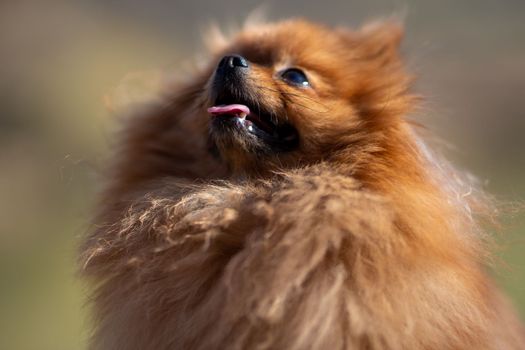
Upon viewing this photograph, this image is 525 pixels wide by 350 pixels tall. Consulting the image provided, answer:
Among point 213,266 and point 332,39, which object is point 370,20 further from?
point 213,266

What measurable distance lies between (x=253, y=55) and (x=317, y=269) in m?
1.09

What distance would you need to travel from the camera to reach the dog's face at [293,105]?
8.60ft

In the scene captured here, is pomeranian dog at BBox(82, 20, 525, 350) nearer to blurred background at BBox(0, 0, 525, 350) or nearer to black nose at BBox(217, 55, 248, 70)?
black nose at BBox(217, 55, 248, 70)

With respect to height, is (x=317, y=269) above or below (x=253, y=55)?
below

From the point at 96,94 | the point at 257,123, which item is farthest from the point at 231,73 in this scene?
the point at 96,94

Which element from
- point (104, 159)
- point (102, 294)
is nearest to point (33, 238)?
point (104, 159)

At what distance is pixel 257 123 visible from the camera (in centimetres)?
269

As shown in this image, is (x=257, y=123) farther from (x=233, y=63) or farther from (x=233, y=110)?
(x=233, y=63)

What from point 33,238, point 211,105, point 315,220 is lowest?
point 33,238

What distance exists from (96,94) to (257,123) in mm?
6141

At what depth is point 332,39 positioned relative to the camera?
9.89 feet

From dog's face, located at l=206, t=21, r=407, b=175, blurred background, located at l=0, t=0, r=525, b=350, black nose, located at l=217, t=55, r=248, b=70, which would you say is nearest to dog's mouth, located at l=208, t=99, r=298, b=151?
dog's face, located at l=206, t=21, r=407, b=175

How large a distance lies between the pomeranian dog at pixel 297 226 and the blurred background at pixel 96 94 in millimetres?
287

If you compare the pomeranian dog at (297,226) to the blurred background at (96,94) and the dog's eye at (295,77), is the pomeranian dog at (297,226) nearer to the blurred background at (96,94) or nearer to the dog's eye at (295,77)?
the dog's eye at (295,77)
